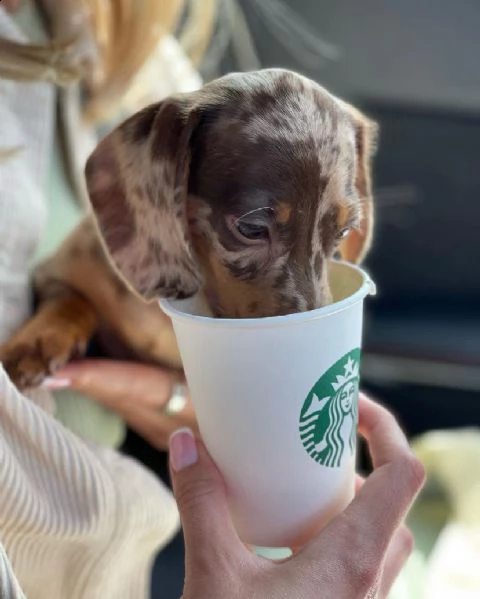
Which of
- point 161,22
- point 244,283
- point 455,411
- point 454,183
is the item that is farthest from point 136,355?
point 454,183

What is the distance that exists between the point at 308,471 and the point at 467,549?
0.75 metres

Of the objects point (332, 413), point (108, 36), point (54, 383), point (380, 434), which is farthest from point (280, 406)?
point (108, 36)

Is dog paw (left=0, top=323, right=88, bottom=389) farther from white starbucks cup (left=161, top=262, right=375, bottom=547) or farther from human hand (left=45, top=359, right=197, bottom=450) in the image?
white starbucks cup (left=161, top=262, right=375, bottom=547)

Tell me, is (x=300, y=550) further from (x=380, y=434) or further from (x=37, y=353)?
(x=37, y=353)

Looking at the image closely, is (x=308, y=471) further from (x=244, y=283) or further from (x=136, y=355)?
(x=136, y=355)

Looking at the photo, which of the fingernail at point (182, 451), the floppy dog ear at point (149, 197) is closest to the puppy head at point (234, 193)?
the floppy dog ear at point (149, 197)

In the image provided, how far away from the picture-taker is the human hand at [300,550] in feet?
2.02

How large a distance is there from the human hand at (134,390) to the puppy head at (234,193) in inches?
11.6

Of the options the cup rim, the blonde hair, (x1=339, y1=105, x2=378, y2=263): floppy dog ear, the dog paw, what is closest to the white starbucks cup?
A: the cup rim

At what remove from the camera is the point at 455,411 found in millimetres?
1790

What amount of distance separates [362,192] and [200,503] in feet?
1.29

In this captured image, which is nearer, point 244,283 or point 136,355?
point 244,283

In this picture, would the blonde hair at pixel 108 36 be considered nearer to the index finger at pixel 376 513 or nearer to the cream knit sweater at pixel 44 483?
the cream knit sweater at pixel 44 483

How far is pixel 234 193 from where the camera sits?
74cm
